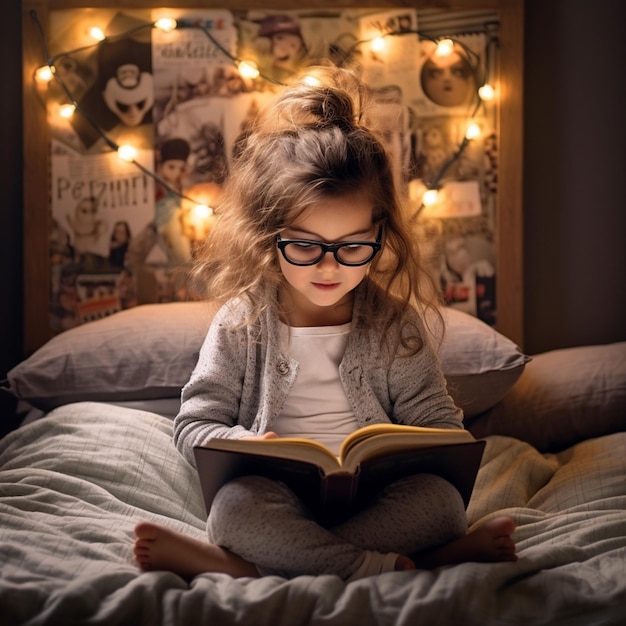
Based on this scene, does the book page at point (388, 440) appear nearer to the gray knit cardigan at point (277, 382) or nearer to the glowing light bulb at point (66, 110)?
the gray knit cardigan at point (277, 382)

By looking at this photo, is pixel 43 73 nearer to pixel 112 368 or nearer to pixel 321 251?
pixel 112 368

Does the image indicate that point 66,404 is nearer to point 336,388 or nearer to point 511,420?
point 336,388

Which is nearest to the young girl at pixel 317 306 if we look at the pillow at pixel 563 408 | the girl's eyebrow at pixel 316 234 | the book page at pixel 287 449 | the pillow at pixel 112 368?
the girl's eyebrow at pixel 316 234

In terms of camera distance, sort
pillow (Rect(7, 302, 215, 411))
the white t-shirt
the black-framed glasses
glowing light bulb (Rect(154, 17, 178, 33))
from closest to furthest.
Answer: the black-framed glasses < the white t-shirt < pillow (Rect(7, 302, 215, 411)) < glowing light bulb (Rect(154, 17, 178, 33))

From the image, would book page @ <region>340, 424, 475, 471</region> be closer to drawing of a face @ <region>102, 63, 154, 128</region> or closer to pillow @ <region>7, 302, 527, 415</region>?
pillow @ <region>7, 302, 527, 415</region>

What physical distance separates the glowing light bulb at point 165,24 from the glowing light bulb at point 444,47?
2.16 feet

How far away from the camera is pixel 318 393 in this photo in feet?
5.02

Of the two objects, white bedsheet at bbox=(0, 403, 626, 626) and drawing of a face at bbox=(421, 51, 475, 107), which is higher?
drawing of a face at bbox=(421, 51, 475, 107)

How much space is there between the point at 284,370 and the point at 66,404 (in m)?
0.60

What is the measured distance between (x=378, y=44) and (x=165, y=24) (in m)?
0.53

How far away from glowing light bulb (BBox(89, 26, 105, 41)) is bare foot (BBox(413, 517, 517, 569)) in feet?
5.34

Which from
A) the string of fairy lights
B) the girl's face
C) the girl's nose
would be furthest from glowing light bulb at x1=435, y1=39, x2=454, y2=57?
the girl's nose

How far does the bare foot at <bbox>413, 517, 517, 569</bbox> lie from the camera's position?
1185 millimetres

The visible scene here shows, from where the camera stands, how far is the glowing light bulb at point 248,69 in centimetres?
232
